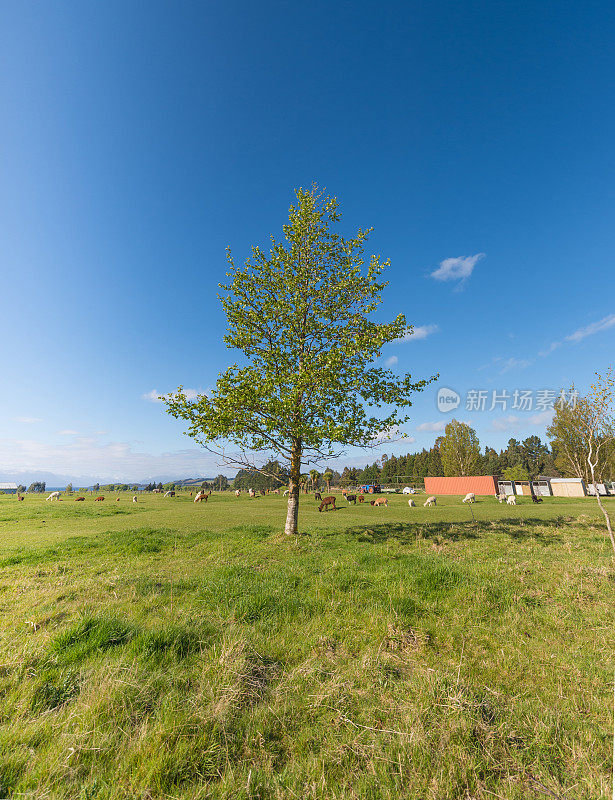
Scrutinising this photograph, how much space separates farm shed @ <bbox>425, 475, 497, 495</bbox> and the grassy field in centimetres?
5971

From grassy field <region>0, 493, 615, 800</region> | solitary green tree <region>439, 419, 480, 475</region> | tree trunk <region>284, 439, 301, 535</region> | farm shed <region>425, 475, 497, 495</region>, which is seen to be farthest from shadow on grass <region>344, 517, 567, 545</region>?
solitary green tree <region>439, 419, 480, 475</region>

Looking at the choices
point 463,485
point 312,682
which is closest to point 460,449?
point 463,485

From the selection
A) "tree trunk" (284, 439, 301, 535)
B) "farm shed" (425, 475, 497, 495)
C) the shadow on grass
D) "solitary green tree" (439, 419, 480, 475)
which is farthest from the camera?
"solitary green tree" (439, 419, 480, 475)

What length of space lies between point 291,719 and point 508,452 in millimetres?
173326

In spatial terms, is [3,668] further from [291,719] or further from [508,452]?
[508,452]

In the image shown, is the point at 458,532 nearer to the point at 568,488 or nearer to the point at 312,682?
the point at 312,682

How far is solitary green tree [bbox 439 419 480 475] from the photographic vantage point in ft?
283

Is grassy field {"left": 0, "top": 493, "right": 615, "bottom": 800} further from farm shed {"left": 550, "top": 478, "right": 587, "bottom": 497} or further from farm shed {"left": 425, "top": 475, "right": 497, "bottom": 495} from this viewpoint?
farm shed {"left": 550, "top": 478, "right": 587, "bottom": 497}

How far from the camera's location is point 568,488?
60.6 metres

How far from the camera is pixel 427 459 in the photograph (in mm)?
121062

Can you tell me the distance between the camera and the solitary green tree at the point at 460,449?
86106 millimetres

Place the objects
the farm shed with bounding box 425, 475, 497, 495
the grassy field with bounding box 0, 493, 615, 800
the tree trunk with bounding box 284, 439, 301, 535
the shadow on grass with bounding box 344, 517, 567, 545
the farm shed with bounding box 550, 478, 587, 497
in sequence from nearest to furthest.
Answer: the grassy field with bounding box 0, 493, 615, 800 → the shadow on grass with bounding box 344, 517, 567, 545 → the tree trunk with bounding box 284, 439, 301, 535 → the farm shed with bounding box 550, 478, 587, 497 → the farm shed with bounding box 425, 475, 497, 495

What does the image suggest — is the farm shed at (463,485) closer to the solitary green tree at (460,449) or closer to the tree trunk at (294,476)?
the solitary green tree at (460,449)

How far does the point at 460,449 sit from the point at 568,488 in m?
28.2
